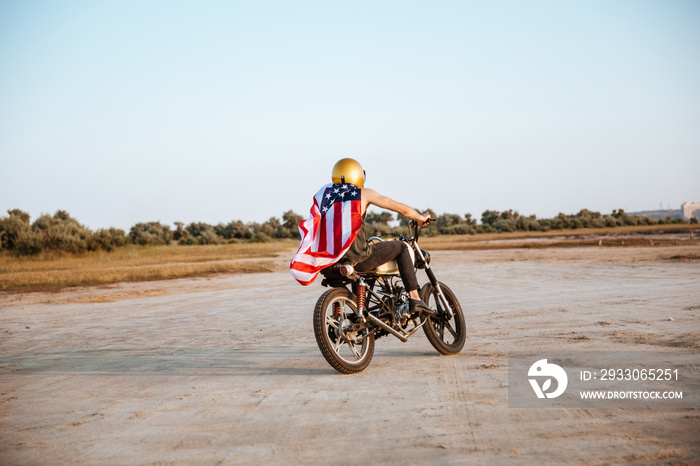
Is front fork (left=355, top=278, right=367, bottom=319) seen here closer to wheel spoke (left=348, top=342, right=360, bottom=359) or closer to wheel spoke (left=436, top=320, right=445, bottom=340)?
wheel spoke (left=348, top=342, right=360, bottom=359)

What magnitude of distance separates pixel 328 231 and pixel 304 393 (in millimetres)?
1580

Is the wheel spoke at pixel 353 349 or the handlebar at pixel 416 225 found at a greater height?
the handlebar at pixel 416 225

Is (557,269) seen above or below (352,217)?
below

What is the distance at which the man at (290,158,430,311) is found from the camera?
561 centimetres

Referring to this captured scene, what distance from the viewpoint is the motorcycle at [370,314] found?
18.0 feet

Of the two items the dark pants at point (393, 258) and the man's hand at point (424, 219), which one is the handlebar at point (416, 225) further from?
the dark pants at point (393, 258)

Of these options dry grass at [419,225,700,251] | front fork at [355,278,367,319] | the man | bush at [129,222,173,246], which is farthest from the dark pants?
bush at [129,222,173,246]

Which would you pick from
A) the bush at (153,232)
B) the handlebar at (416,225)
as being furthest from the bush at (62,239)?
the handlebar at (416,225)

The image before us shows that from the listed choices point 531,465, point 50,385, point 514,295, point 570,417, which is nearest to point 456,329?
point 570,417

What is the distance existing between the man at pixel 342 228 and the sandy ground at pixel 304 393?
108cm

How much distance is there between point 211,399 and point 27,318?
27.8 feet

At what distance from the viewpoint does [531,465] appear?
3.08 m

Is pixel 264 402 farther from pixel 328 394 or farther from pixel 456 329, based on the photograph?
pixel 456 329

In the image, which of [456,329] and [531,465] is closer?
[531,465]
